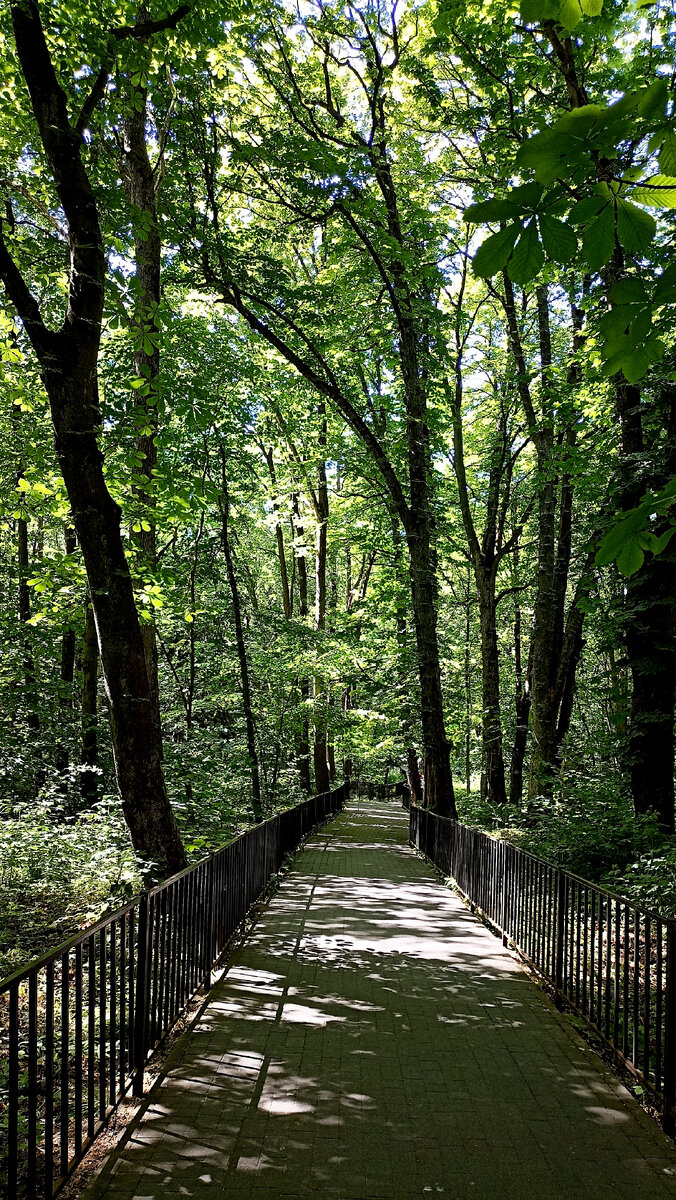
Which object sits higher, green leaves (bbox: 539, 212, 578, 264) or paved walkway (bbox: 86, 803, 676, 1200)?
green leaves (bbox: 539, 212, 578, 264)

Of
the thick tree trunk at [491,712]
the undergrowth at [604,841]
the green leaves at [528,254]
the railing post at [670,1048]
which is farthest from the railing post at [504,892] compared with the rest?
the thick tree trunk at [491,712]

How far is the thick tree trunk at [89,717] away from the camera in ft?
40.8

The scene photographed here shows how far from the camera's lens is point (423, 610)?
14.4m

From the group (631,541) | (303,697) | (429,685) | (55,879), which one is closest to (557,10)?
(631,541)

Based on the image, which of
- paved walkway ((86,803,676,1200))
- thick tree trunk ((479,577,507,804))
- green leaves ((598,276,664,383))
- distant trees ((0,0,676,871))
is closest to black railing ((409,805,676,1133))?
paved walkway ((86,803,676,1200))

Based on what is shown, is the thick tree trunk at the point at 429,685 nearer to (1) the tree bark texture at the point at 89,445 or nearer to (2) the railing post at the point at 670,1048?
(1) the tree bark texture at the point at 89,445

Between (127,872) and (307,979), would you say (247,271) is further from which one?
(307,979)

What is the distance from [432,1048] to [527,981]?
1846 mm

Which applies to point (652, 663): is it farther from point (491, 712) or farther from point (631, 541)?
point (491, 712)

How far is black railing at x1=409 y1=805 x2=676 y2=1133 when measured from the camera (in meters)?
3.81

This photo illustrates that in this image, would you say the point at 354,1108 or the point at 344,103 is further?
the point at 344,103

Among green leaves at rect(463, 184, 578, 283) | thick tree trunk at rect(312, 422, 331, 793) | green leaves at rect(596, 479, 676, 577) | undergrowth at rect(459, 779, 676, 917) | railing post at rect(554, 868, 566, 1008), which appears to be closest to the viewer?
green leaves at rect(463, 184, 578, 283)

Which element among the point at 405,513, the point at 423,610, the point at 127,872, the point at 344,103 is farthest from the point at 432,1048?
the point at 344,103

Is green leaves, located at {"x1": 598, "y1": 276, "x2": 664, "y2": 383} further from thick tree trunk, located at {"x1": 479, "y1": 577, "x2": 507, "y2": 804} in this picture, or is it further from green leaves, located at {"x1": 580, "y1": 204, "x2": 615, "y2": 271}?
thick tree trunk, located at {"x1": 479, "y1": 577, "x2": 507, "y2": 804}
